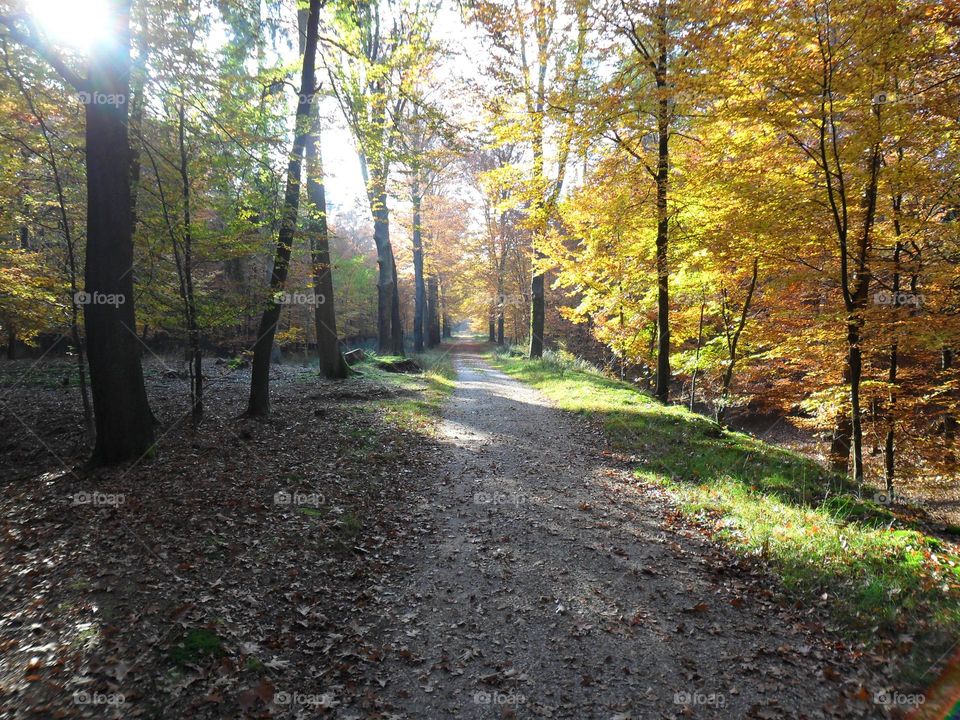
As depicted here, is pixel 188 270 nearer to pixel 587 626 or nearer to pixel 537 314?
pixel 587 626

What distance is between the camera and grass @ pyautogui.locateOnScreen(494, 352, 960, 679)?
4051mm

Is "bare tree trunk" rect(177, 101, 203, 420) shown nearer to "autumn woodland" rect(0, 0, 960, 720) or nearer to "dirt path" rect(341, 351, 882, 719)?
"autumn woodland" rect(0, 0, 960, 720)

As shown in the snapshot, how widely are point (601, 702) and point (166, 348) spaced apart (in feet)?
95.7

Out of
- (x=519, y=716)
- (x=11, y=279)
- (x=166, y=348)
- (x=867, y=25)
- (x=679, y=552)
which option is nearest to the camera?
(x=519, y=716)

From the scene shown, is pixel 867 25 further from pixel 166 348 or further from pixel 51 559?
pixel 166 348

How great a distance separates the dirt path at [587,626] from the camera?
350 centimetres

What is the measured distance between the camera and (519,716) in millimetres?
Result: 3395

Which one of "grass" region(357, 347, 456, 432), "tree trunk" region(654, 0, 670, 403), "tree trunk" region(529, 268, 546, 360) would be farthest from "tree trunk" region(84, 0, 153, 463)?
"tree trunk" region(529, 268, 546, 360)

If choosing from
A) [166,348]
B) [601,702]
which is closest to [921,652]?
[601,702]

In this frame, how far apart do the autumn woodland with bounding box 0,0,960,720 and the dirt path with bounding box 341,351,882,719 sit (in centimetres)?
3

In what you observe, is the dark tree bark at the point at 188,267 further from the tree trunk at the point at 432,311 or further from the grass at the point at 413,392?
→ the tree trunk at the point at 432,311

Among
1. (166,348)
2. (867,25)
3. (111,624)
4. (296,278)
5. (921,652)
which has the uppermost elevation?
(867,25)

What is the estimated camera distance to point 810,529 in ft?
17.6

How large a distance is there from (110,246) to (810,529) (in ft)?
31.8
